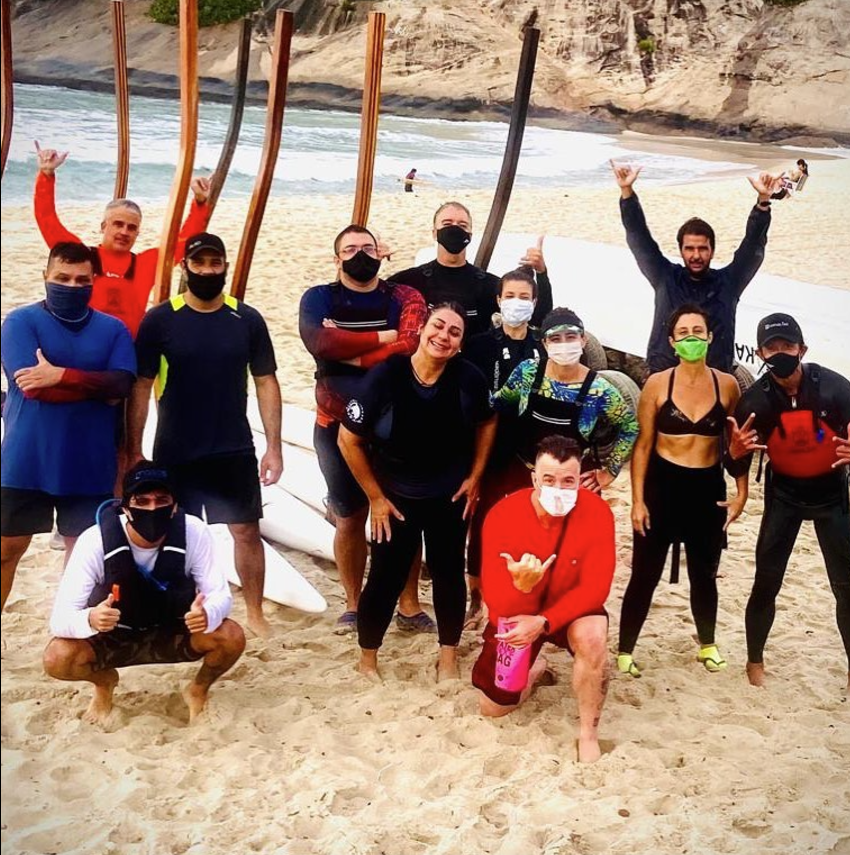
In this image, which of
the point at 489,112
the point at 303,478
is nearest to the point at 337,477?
the point at 303,478

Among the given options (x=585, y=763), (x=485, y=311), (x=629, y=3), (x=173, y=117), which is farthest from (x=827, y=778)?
(x=173, y=117)

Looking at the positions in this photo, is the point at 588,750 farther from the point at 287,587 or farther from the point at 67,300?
the point at 67,300

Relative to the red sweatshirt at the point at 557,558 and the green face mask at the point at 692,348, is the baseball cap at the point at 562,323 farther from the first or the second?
the red sweatshirt at the point at 557,558

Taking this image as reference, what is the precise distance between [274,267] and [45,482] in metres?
6.16

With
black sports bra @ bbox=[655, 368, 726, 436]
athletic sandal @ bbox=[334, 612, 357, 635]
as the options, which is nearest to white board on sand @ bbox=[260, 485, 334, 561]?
athletic sandal @ bbox=[334, 612, 357, 635]

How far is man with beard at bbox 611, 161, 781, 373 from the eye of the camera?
3436 mm

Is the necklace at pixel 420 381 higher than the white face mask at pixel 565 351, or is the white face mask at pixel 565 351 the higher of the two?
the white face mask at pixel 565 351

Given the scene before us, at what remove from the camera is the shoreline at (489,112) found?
576 cm

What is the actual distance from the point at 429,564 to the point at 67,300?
4.56ft

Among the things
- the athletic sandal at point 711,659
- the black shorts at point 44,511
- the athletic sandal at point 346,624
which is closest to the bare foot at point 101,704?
the black shorts at point 44,511

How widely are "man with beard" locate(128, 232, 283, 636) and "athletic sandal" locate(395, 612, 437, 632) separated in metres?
0.74

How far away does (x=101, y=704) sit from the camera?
299 cm

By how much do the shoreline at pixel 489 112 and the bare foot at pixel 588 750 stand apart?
350 cm

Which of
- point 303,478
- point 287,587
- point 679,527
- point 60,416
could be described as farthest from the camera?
point 303,478
